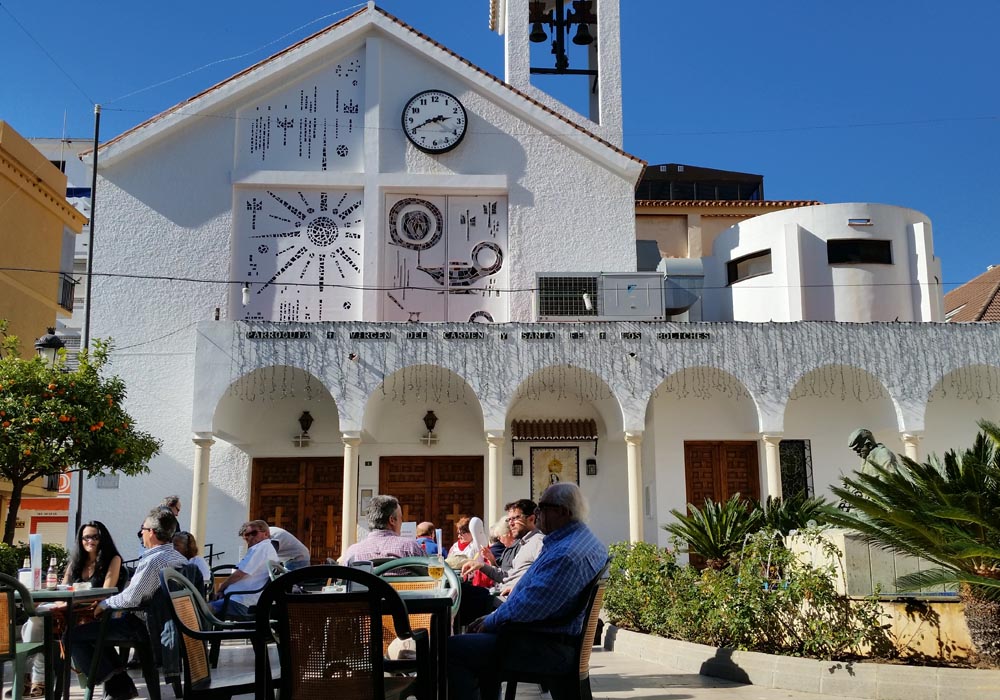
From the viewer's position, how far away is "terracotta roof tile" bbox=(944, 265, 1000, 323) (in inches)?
1093

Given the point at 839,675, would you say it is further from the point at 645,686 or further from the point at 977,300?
the point at 977,300

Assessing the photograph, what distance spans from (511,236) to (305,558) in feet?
38.2

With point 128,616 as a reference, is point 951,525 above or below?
above

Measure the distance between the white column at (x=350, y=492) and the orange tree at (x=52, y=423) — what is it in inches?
157

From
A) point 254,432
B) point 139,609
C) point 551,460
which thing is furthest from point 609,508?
point 139,609

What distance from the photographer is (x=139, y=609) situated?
6031 mm

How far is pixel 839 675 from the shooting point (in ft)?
22.4

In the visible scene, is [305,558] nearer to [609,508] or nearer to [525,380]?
[525,380]

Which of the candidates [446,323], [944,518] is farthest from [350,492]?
[944,518]

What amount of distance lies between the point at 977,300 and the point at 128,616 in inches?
1159

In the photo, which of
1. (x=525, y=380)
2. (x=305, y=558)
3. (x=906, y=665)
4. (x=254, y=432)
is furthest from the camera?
(x=254, y=432)

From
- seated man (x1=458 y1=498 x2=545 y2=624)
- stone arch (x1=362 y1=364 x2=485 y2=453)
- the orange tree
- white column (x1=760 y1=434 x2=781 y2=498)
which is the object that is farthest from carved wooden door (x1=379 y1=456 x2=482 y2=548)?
seated man (x1=458 y1=498 x2=545 y2=624)

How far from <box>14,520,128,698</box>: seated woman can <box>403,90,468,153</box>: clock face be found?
13767mm

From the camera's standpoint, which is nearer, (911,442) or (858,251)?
(911,442)
